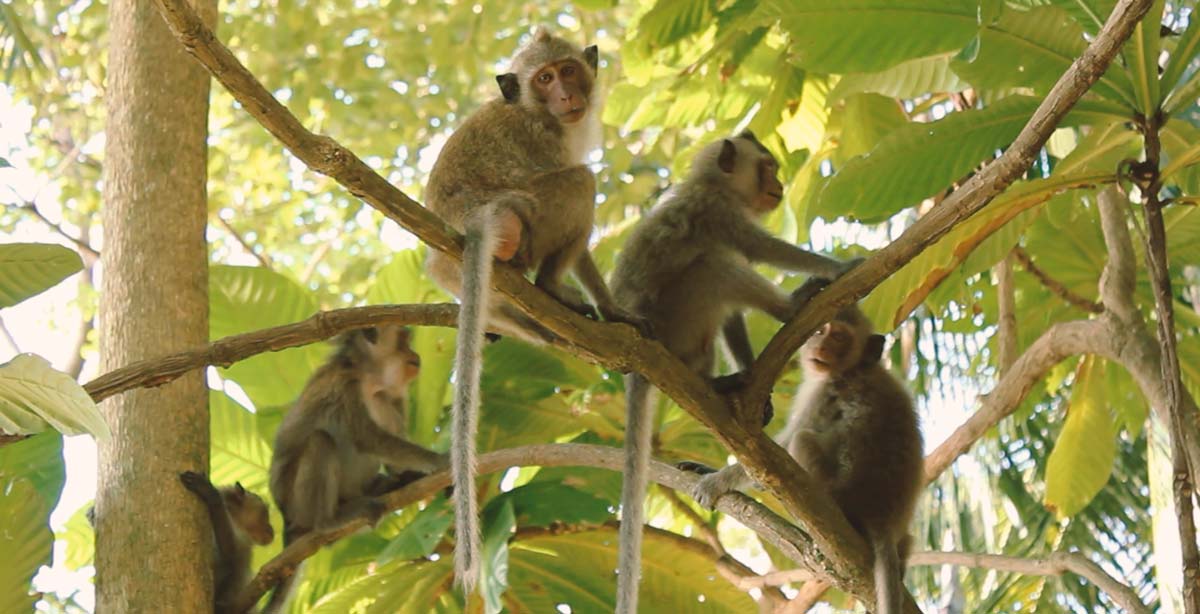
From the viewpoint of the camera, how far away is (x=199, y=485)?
17.0ft

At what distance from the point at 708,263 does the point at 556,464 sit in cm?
103

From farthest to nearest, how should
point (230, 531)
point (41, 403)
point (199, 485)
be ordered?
point (230, 531) → point (199, 485) → point (41, 403)

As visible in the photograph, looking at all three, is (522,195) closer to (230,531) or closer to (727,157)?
(727,157)

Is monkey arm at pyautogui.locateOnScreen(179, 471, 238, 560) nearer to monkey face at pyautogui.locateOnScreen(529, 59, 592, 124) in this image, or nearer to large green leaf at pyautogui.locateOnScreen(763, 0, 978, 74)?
monkey face at pyautogui.locateOnScreen(529, 59, 592, 124)

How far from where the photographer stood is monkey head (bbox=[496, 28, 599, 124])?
550 centimetres

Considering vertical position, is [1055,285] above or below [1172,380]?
above

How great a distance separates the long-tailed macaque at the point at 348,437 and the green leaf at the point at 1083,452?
117 inches

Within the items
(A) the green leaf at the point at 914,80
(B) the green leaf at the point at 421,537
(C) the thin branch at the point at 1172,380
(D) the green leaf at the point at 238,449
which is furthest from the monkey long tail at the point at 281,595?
(C) the thin branch at the point at 1172,380

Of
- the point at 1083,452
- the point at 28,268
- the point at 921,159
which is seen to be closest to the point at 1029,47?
the point at 921,159

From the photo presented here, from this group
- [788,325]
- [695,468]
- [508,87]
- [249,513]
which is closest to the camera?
[788,325]

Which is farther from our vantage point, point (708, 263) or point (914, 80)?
point (914, 80)

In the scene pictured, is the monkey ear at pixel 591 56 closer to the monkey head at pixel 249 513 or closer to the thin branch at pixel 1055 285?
the thin branch at pixel 1055 285

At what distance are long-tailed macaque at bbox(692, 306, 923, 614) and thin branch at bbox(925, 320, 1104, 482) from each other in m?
0.29

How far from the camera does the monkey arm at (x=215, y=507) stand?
517 centimetres
